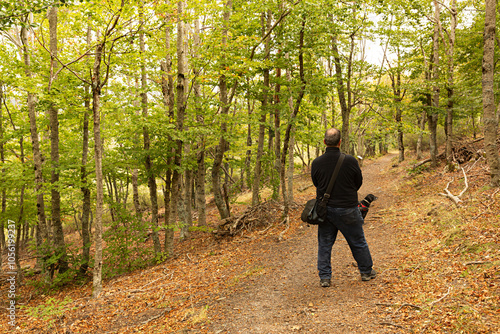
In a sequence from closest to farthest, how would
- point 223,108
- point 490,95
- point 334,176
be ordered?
point 334,176 < point 490,95 < point 223,108

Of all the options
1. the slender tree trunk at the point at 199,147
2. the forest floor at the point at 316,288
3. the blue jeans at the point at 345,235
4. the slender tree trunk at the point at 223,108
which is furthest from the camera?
the slender tree trunk at the point at 199,147

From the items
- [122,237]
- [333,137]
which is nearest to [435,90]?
[333,137]

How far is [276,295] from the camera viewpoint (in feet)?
14.2

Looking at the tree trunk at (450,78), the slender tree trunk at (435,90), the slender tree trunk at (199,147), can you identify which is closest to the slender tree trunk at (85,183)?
the slender tree trunk at (199,147)

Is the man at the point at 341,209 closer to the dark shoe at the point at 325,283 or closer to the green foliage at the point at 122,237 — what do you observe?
the dark shoe at the point at 325,283

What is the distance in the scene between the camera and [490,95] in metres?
6.96

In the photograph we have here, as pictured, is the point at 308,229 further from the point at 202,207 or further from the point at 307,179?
the point at 307,179

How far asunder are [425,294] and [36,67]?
32.7ft

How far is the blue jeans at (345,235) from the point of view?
4047 millimetres

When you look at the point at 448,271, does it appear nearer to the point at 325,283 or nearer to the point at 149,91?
the point at 325,283

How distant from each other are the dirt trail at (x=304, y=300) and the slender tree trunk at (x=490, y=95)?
11.2 ft

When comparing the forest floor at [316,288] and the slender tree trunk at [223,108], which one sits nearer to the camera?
the forest floor at [316,288]

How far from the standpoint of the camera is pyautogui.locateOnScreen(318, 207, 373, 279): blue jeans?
13.3 feet

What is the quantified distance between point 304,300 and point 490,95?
7.00 m
